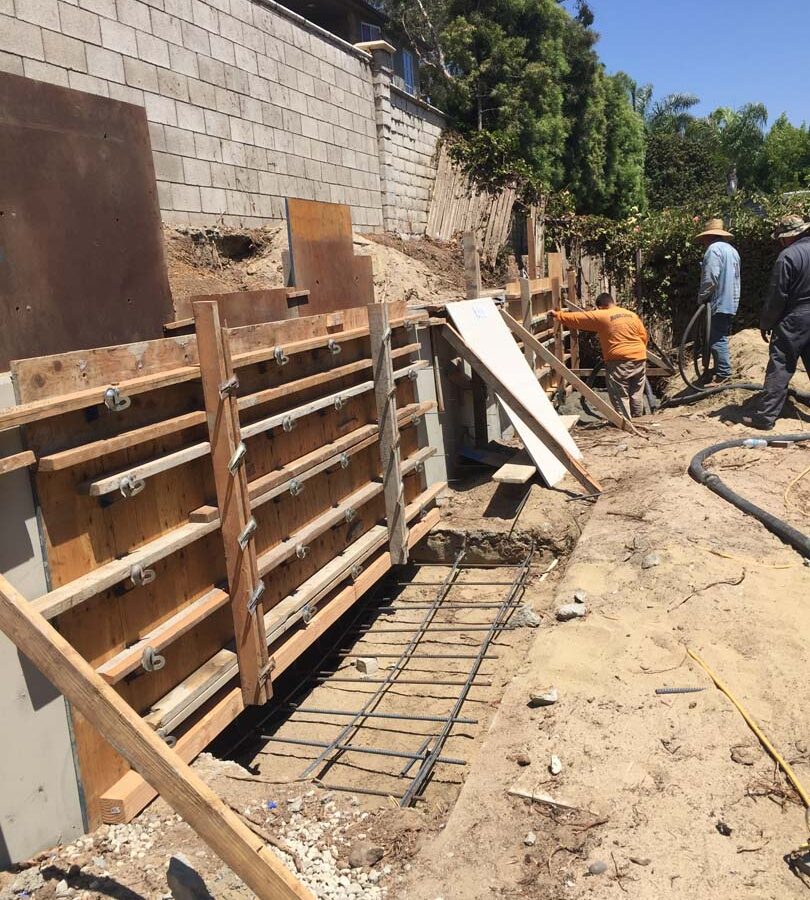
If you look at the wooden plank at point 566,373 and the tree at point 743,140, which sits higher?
the tree at point 743,140

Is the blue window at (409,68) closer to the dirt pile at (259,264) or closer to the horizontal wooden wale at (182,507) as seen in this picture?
the dirt pile at (259,264)

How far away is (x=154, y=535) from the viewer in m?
3.50

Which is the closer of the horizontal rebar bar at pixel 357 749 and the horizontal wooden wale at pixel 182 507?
the horizontal wooden wale at pixel 182 507

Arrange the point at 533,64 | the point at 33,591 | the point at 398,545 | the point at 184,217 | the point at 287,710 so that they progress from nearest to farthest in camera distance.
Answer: the point at 33,591 < the point at 287,710 < the point at 398,545 < the point at 184,217 < the point at 533,64

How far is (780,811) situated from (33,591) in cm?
293

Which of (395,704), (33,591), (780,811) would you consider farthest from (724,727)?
(33,591)

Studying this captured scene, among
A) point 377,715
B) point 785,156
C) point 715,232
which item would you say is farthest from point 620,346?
point 785,156

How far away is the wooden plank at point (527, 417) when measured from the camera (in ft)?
21.8

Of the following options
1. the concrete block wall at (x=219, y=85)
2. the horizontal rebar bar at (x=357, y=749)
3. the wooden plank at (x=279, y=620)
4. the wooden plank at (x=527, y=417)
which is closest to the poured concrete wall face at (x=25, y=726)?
the wooden plank at (x=279, y=620)

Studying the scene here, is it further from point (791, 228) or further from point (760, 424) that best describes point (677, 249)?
point (760, 424)

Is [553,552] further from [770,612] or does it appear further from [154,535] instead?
[154,535]

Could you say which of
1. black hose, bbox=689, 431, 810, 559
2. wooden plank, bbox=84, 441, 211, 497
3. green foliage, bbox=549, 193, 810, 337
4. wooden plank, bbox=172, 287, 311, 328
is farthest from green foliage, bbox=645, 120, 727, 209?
wooden plank, bbox=84, 441, 211, 497

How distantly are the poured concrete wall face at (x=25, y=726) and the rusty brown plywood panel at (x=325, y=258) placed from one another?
3144mm

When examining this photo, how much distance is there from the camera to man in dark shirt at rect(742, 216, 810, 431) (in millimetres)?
7555
